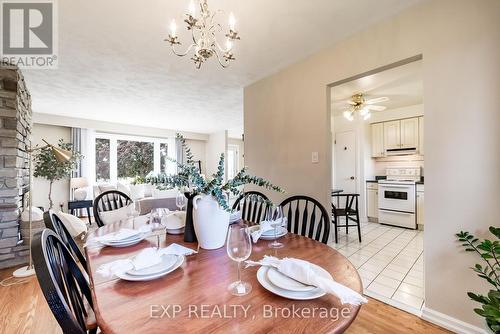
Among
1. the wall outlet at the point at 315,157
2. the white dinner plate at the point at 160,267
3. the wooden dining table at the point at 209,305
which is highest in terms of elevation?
the wall outlet at the point at 315,157

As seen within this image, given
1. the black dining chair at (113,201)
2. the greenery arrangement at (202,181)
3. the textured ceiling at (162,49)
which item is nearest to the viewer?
the greenery arrangement at (202,181)

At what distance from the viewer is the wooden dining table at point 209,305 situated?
0.63m

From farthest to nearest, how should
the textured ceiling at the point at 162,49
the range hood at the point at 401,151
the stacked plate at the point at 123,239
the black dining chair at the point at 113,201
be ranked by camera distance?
the range hood at the point at 401,151 → the black dining chair at the point at 113,201 → the textured ceiling at the point at 162,49 → the stacked plate at the point at 123,239

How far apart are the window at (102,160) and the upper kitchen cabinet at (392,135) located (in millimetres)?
6788

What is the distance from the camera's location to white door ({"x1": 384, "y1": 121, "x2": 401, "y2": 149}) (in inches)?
179

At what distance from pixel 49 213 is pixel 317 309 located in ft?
4.76

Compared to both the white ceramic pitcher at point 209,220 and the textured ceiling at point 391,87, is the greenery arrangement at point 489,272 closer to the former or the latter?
the white ceramic pitcher at point 209,220

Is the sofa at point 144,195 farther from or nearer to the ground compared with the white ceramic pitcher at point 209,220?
nearer to the ground

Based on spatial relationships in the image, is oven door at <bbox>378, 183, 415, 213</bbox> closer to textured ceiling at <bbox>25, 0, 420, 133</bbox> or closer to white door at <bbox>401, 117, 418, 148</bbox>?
white door at <bbox>401, 117, 418, 148</bbox>

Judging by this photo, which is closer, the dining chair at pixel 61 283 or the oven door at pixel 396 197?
the dining chair at pixel 61 283

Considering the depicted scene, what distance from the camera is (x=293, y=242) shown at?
1.30 m

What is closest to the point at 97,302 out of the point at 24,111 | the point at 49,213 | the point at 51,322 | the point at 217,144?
the point at 49,213

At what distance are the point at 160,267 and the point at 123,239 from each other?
49 centimetres

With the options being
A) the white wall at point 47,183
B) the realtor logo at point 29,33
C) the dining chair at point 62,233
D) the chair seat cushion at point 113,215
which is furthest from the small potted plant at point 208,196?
the white wall at point 47,183
